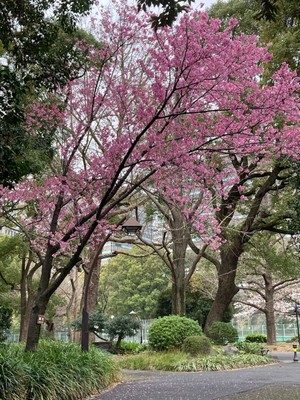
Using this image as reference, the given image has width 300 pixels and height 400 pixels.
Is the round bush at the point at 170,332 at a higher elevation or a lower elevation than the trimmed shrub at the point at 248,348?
higher

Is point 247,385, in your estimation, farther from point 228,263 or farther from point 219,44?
point 228,263

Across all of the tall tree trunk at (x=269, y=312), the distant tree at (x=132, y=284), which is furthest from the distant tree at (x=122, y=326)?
the distant tree at (x=132, y=284)

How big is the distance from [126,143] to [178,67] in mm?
1694

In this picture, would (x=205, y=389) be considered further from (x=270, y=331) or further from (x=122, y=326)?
(x=270, y=331)

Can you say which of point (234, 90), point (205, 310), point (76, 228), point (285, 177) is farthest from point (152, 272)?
point (234, 90)

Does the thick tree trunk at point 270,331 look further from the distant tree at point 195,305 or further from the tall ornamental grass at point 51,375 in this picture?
the tall ornamental grass at point 51,375

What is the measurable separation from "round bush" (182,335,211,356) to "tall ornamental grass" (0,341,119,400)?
394 centimetres

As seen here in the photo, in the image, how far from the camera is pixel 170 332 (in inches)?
452

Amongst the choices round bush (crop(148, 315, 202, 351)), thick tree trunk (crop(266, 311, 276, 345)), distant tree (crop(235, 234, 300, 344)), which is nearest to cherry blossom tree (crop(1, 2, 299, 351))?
round bush (crop(148, 315, 202, 351))

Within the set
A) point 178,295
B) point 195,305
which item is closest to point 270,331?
point 195,305

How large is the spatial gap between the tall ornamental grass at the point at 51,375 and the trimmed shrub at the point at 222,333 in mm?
7425

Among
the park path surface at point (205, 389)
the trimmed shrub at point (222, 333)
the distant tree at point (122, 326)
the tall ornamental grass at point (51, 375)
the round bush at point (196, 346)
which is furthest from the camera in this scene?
the distant tree at point (122, 326)

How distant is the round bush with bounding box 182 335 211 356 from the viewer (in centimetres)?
1075

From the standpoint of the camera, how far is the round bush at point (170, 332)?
451 inches
